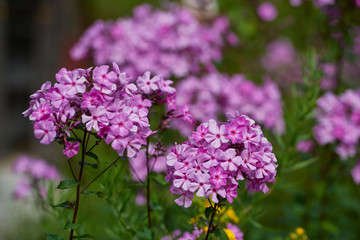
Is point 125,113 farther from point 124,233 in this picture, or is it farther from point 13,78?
point 13,78

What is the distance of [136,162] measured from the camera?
3.45 meters

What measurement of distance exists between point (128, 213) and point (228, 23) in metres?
2.43

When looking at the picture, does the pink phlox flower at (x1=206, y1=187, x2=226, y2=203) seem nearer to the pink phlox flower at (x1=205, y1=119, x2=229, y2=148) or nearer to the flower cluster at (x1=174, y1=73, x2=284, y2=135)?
the pink phlox flower at (x1=205, y1=119, x2=229, y2=148)

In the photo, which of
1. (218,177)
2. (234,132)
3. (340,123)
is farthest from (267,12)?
(218,177)

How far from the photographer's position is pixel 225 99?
3.53 metres

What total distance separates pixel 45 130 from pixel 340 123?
208 cm

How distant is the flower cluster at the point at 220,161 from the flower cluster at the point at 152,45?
5.48 ft

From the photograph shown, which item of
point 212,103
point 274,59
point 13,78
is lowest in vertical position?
point 274,59

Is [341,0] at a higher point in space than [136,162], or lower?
higher

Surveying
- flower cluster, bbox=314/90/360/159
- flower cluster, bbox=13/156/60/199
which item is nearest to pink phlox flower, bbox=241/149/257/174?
flower cluster, bbox=314/90/360/159

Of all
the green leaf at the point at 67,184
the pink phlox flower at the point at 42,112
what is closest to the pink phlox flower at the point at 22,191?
the green leaf at the point at 67,184

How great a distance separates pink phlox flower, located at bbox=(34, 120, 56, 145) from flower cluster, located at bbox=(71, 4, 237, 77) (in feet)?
5.71

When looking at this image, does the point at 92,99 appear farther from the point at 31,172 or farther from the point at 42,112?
the point at 31,172

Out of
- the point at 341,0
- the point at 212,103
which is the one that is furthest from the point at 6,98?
the point at 341,0
